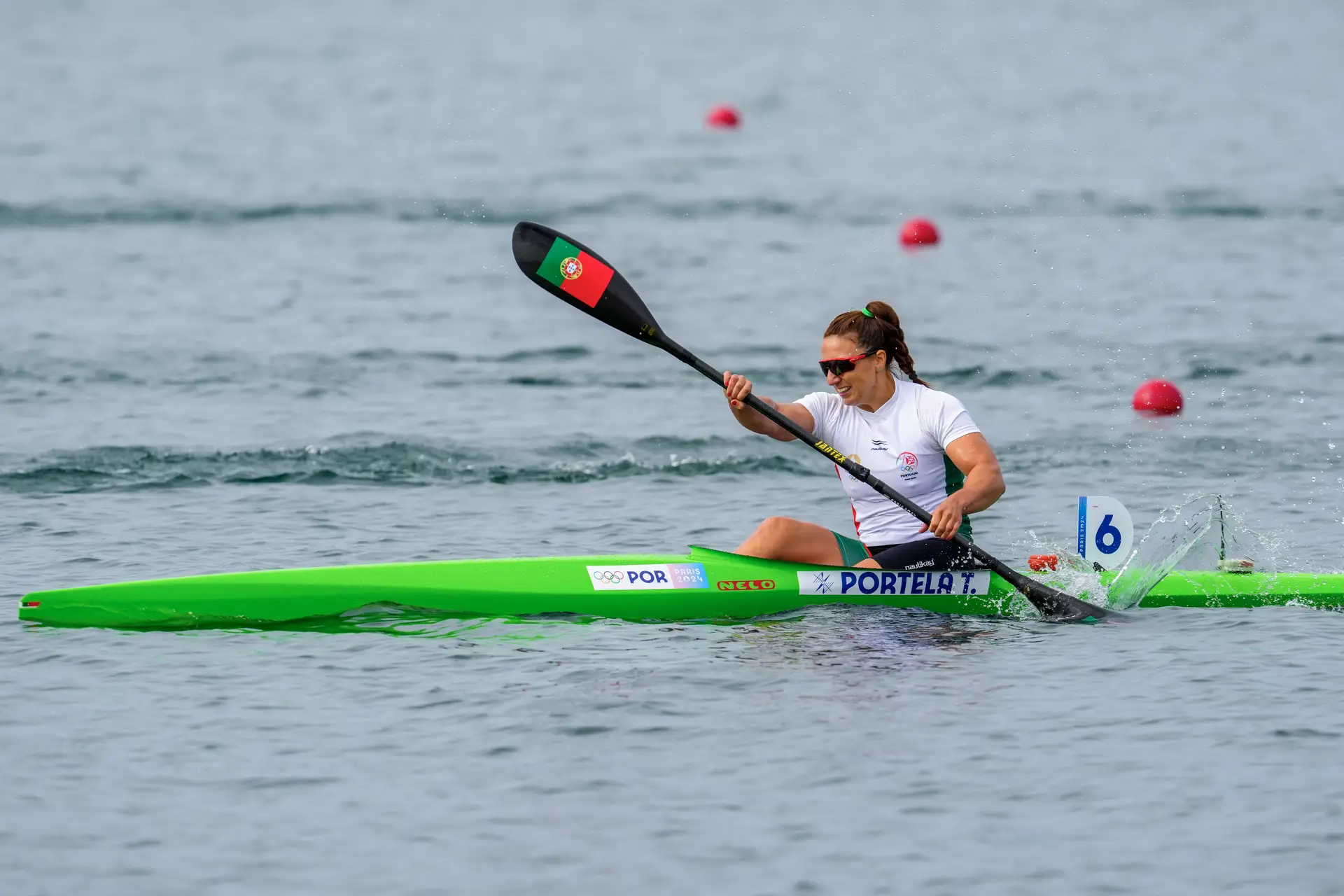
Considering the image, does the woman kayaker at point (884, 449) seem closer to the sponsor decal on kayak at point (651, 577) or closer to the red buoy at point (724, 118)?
the sponsor decal on kayak at point (651, 577)

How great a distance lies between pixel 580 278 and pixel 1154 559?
3032mm

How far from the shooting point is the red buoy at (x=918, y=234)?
2077 cm

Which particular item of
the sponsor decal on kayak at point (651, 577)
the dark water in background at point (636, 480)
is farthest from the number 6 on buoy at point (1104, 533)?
the sponsor decal on kayak at point (651, 577)

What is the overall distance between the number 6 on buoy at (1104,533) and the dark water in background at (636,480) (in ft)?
1.26

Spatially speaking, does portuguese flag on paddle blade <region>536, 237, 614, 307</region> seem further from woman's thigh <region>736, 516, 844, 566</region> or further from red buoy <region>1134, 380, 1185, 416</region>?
red buoy <region>1134, 380, 1185, 416</region>

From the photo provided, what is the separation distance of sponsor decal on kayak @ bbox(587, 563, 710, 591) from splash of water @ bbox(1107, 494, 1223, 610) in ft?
6.28

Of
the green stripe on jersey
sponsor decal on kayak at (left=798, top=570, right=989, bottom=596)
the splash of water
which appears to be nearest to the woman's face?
the green stripe on jersey

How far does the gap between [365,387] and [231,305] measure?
12.9ft

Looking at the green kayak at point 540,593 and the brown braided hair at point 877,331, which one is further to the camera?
the green kayak at point 540,593

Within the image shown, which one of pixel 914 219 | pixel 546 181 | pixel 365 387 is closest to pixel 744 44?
pixel 546 181

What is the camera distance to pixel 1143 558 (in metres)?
8.21

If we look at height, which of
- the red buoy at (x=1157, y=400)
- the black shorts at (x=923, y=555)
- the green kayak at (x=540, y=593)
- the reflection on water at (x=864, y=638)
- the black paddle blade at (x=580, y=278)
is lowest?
the reflection on water at (x=864, y=638)

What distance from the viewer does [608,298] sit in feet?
27.2

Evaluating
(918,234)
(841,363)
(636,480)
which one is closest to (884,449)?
(841,363)
